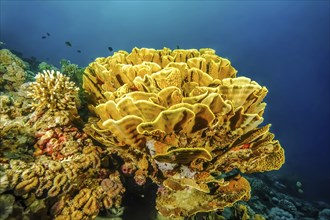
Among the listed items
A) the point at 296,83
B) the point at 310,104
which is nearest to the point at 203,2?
the point at 296,83

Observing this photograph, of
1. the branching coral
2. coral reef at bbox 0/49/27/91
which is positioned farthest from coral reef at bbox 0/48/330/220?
coral reef at bbox 0/49/27/91

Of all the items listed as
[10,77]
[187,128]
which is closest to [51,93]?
[187,128]

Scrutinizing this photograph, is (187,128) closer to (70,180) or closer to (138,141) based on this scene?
(138,141)

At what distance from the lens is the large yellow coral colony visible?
226 cm

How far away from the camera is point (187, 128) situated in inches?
95.3

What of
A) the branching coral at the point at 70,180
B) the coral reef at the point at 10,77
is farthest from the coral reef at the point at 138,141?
the coral reef at the point at 10,77

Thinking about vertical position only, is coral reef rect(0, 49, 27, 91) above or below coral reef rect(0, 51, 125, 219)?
above

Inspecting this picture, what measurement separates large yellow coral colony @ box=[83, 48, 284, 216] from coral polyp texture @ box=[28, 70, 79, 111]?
0.45 metres

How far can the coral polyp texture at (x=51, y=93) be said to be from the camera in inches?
123

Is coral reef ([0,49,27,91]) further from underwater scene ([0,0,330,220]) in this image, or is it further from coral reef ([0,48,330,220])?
coral reef ([0,48,330,220])

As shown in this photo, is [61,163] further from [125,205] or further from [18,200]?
[125,205]

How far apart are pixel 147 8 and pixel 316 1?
88.7m

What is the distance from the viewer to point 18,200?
2547 millimetres

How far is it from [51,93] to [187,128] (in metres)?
1.86
